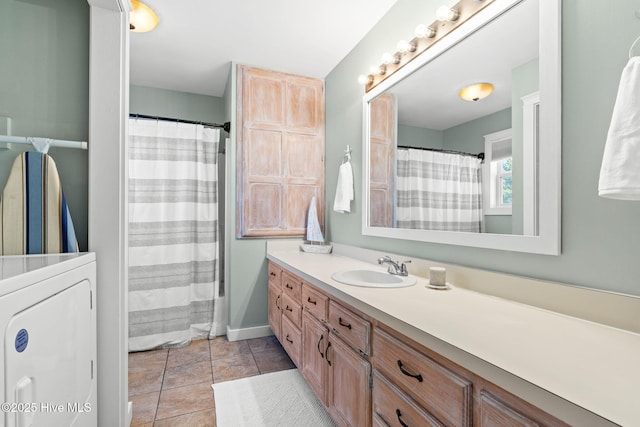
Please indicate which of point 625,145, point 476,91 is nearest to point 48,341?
point 625,145

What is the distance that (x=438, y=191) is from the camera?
66.2 inches

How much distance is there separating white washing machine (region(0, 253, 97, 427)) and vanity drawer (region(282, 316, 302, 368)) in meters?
1.07

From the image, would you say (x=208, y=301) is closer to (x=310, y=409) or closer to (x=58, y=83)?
(x=310, y=409)

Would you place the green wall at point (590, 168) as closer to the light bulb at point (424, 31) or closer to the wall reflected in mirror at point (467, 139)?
the wall reflected in mirror at point (467, 139)

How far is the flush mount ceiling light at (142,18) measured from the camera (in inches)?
77.3

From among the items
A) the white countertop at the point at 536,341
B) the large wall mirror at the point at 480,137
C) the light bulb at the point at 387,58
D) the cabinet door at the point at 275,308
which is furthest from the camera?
the cabinet door at the point at 275,308

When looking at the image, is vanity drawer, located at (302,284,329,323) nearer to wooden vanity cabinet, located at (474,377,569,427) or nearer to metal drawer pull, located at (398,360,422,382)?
metal drawer pull, located at (398,360,422,382)

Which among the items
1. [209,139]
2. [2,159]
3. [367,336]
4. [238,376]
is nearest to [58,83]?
[2,159]

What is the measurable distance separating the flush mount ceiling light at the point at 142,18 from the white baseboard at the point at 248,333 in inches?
98.4

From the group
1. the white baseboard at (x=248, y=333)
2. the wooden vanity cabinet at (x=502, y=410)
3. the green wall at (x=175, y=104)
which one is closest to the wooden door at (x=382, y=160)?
the wooden vanity cabinet at (x=502, y=410)

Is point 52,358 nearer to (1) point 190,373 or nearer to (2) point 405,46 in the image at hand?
(1) point 190,373

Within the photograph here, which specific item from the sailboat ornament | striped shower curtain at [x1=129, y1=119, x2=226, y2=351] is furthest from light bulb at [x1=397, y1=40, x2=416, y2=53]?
striped shower curtain at [x1=129, y1=119, x2=226, y2=351]

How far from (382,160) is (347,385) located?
139cm

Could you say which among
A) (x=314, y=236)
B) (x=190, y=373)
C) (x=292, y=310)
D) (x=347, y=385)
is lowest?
(x=190, y=373)
